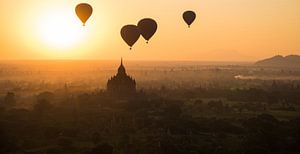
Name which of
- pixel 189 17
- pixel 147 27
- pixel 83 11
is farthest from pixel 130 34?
pixel 189 17

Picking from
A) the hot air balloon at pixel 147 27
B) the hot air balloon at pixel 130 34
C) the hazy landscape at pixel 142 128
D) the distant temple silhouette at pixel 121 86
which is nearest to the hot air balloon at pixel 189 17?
the hot air balloon at pixel 147 27

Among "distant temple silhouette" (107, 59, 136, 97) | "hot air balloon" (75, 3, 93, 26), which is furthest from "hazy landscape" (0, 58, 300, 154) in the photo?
"hot air balloon" (75, 3, 93, 26)

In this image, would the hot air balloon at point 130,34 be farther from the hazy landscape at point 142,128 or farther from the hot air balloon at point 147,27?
the hazy landscape at point 142,128

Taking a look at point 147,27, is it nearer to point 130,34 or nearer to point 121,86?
point 130,34

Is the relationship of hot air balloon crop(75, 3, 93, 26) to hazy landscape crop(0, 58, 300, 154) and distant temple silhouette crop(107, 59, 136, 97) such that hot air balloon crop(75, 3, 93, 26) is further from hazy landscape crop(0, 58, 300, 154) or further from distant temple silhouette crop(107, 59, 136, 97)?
distant temple silhouette crop(107, 59, 136, 97)

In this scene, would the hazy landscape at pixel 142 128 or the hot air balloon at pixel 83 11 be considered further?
the hot air balloon at pixel 83 11

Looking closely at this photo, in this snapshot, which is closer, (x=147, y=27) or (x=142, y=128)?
(x=142, y=128)
